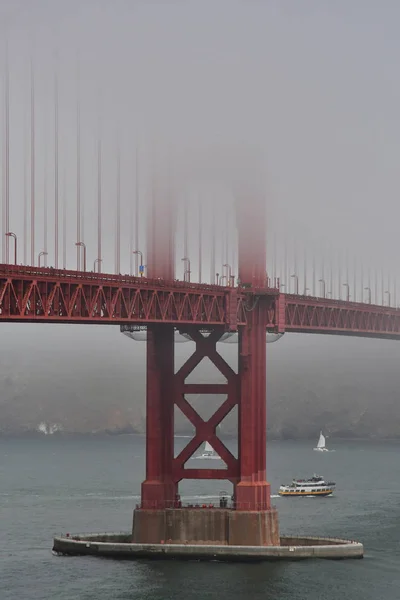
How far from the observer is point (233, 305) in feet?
289

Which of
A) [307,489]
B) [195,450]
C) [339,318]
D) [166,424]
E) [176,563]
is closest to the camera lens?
[176,563]

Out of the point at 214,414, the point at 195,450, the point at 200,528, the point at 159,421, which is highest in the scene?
the point at 214,414

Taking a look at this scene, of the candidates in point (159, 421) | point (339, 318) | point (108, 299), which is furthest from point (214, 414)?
point (339, 318)

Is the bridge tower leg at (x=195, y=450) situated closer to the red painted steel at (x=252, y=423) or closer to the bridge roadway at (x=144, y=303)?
the red painted steel at (x=252, y=423)

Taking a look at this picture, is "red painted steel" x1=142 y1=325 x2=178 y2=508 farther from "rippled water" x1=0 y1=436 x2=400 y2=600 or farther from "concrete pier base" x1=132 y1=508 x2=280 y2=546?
"rippled water" x1=0 y1=436 x2=400 y2=600

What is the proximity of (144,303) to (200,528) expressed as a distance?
14.6m

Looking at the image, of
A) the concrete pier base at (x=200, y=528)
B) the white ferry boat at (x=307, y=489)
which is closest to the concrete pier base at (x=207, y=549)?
the concrete pier base at (x=200, y=528)

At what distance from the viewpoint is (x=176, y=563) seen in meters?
86.8

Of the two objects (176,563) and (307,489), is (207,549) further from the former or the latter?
(307,489)

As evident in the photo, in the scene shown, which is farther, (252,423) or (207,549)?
(252,423)

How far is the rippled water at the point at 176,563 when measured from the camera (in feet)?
261

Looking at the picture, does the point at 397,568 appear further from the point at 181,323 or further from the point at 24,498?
the point at 24,498

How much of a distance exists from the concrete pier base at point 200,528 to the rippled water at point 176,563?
6.60 feet

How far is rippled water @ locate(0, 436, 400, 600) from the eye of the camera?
79.6 meters
